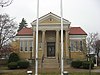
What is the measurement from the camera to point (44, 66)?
4319 centimetres

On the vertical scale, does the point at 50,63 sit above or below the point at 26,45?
below

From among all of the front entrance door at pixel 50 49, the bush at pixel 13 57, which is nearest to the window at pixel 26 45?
the front entrance door at pixel 50 49

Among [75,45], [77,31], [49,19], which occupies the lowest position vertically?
[75,45]

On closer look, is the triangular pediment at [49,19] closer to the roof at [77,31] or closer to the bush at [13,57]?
the roof at [77,31]

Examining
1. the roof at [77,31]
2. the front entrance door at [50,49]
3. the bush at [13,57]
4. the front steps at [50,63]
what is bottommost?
the front steps at [50,63]

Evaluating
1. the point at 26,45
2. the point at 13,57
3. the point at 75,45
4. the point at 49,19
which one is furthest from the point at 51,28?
the point at 13,57

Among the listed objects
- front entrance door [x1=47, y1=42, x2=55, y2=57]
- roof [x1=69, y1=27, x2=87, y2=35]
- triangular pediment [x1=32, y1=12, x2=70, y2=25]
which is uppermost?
triangular pediment [x1=32, y1=12, x2=70, y2=25]

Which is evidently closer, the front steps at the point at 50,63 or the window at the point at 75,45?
the front steps at the point at 50,63

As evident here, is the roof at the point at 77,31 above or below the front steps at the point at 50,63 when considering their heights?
above

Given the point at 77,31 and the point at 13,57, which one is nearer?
the point at 13,57

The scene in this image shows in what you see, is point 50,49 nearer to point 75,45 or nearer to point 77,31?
point 75,45

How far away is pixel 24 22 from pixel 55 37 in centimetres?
5771

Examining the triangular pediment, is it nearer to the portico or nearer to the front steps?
the portico

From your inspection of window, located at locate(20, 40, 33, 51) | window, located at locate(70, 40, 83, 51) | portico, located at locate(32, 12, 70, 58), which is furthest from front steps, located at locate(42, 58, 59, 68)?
window, located at locate(20, 40, 33, 51)
